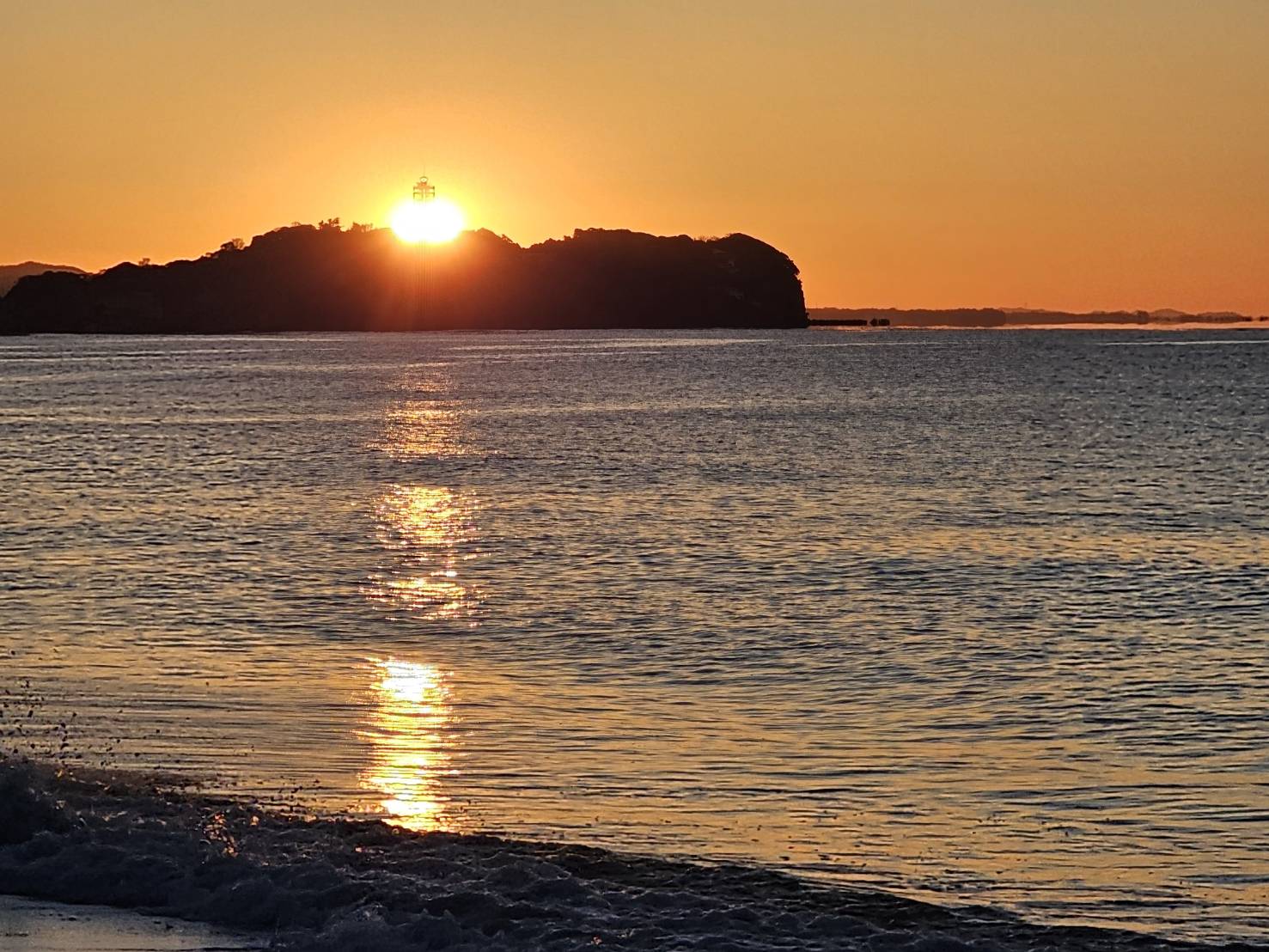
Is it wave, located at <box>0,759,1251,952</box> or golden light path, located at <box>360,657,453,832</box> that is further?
golden light path, located at <box>360,657,453,832</box>

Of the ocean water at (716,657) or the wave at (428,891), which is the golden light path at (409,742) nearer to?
the ocean water at (716,657)

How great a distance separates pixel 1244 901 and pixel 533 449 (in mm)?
58889

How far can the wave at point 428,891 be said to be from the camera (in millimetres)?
10984

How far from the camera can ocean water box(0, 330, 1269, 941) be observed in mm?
13938

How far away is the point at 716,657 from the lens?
22.5 metres

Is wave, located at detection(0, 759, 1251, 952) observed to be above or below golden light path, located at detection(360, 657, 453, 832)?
above

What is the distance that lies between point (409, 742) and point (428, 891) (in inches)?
207

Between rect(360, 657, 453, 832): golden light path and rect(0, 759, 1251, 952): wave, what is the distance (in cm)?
80

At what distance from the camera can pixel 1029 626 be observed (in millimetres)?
25062

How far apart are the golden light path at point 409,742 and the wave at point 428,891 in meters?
0.80

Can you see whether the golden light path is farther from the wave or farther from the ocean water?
the wave

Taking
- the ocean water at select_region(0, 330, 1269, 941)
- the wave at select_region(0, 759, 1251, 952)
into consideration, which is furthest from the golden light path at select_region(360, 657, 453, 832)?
the wave at select_region(0, 759, 1251, 952)

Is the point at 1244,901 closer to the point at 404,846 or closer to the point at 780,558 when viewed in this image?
the point at 404,846

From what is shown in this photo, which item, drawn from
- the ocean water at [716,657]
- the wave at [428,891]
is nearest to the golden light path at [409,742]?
the ocean water at [716,657]
